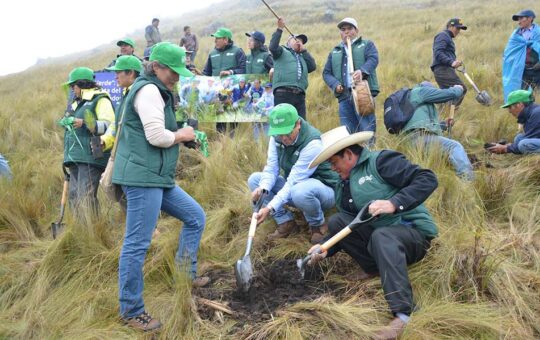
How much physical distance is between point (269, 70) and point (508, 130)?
11.8ft

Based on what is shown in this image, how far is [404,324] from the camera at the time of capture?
282 cm

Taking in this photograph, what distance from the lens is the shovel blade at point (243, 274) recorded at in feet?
11.4

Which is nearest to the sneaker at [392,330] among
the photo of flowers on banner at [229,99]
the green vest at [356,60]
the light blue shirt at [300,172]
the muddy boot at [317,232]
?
the muddy boot at [317,232]

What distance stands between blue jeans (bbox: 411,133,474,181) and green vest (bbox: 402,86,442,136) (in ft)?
0.33

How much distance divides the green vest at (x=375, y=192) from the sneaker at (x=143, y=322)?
1703mm

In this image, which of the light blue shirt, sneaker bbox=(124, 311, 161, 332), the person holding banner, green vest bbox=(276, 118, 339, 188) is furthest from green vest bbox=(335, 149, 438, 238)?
the person holding banner

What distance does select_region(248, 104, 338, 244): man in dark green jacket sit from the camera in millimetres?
3992

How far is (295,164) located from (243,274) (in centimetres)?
119

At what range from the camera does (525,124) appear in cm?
520

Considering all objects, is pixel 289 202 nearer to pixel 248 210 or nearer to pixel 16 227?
pixel 248 210

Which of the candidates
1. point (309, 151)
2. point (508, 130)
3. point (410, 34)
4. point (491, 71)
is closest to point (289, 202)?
point (309, 151)

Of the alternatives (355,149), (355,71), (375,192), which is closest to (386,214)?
(375,192)

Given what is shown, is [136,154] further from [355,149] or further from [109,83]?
[109,83]

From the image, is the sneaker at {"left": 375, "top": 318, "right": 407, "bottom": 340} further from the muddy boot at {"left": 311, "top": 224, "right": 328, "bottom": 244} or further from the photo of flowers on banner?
the photo of flowers on banner
